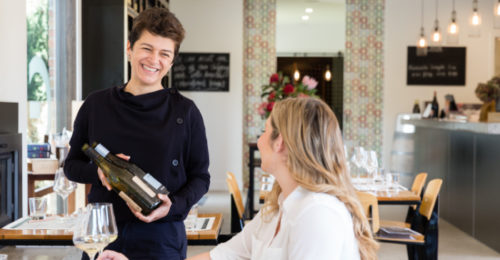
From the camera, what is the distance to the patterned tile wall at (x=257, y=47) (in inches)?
360

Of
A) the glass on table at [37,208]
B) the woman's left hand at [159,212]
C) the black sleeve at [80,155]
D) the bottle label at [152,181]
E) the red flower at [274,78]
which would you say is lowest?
the glass on table at [37,208]

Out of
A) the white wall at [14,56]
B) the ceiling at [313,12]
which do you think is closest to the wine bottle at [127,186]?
the white wall at [14,56]

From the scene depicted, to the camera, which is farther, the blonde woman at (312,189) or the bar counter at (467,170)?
the bar counter at (467,170)

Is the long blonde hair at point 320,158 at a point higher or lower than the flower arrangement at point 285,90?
lower

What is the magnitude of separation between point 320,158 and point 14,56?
3468 mm

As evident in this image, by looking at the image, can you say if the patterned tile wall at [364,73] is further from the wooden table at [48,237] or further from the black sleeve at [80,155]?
the black sleeve at [80,155]

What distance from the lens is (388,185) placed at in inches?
182

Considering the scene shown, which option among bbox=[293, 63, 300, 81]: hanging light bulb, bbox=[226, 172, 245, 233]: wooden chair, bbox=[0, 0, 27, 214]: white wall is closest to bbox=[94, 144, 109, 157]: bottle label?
bbox=[226, 172, 245, 233]: wooden chair

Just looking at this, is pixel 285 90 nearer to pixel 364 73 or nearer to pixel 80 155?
pixel 364 73

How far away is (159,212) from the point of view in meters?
1.62

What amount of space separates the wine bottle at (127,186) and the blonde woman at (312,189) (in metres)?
0.36

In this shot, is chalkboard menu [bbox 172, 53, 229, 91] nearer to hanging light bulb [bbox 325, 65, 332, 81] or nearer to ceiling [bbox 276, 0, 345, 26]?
ceiling [bbox 276, 0, 345, 26]

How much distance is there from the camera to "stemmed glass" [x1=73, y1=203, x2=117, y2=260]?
134cm

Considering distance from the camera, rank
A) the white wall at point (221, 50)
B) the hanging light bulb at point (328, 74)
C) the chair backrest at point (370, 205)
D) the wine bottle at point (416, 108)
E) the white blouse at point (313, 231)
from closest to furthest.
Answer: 1. the white blouse at point (313, 231)
2. the chair backrest at point (370, 205)
3. the wine bottle at point (416, 108)
4. the white wall at point (221, 50)
5. the hanging light bulb at point (328, 74)
